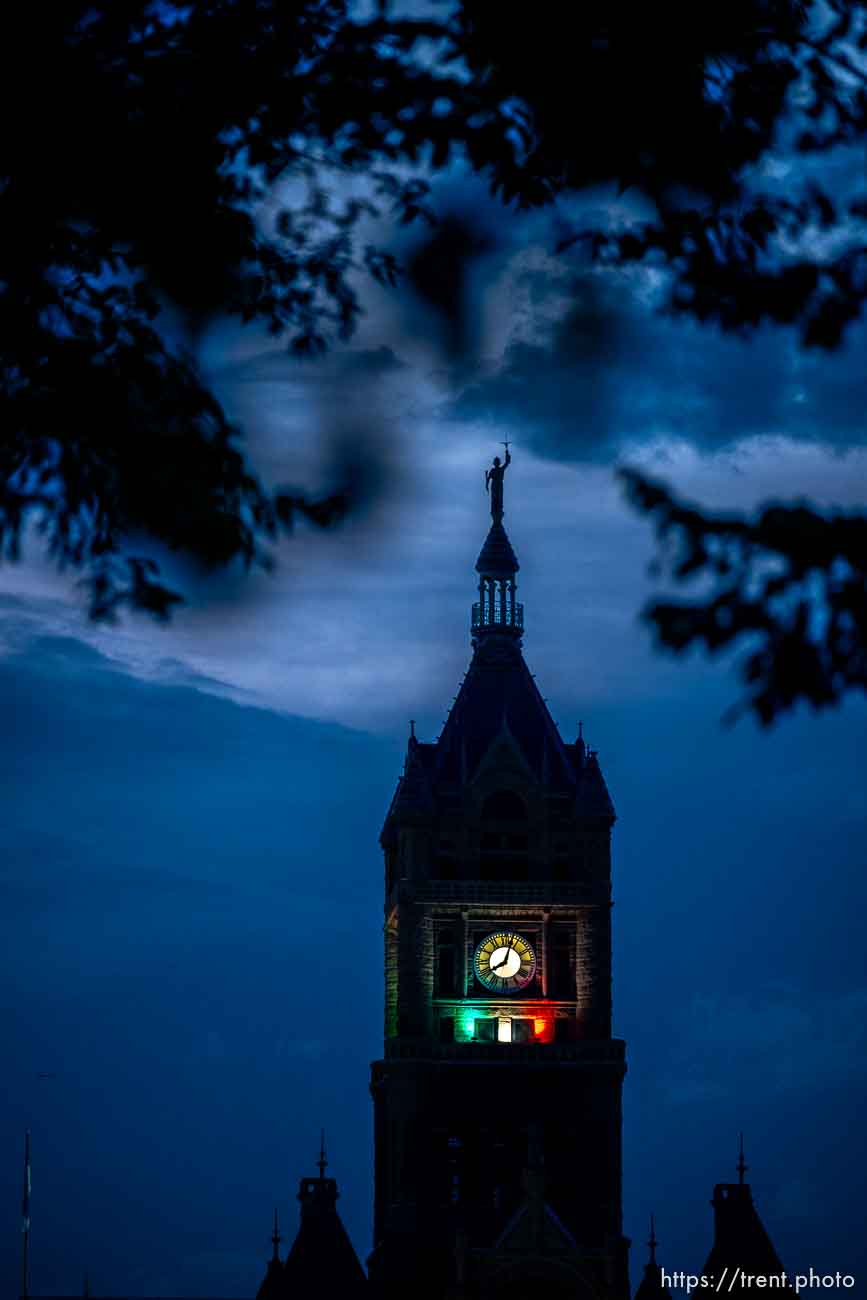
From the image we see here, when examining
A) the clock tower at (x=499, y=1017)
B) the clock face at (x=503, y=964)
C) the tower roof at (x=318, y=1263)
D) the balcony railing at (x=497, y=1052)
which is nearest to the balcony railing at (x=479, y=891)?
the clock tower at (x=499, y=1017)

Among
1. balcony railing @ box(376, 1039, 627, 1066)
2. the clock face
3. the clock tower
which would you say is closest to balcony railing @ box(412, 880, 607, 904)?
the clock tower

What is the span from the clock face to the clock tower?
0.05 meters

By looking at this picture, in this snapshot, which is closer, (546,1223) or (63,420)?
(63,420)

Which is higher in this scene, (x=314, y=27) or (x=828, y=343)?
(x=314, y=27)

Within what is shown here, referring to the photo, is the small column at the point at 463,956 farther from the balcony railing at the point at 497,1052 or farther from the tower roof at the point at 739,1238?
the tower roof at the point at 739,1238

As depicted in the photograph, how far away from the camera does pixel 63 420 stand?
1702 cm

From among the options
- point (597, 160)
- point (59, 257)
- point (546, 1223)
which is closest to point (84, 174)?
point (59, 257)

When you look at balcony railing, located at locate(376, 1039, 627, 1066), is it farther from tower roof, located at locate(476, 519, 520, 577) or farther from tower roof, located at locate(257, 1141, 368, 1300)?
tower roof, located at locate(476, 519, 520, 577)

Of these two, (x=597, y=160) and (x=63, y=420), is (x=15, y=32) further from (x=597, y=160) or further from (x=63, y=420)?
(x=597, y=160)

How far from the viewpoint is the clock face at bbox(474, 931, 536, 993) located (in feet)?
306

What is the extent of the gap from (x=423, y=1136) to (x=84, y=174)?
7727cm

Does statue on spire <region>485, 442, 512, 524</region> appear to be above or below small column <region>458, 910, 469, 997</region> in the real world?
above

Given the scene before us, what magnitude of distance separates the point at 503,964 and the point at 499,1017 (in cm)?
201

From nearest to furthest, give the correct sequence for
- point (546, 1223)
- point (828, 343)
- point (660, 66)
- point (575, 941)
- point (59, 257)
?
point (828, 343), point (660, 66), point (59, 257), point (546, 1223), point (575, 941)
